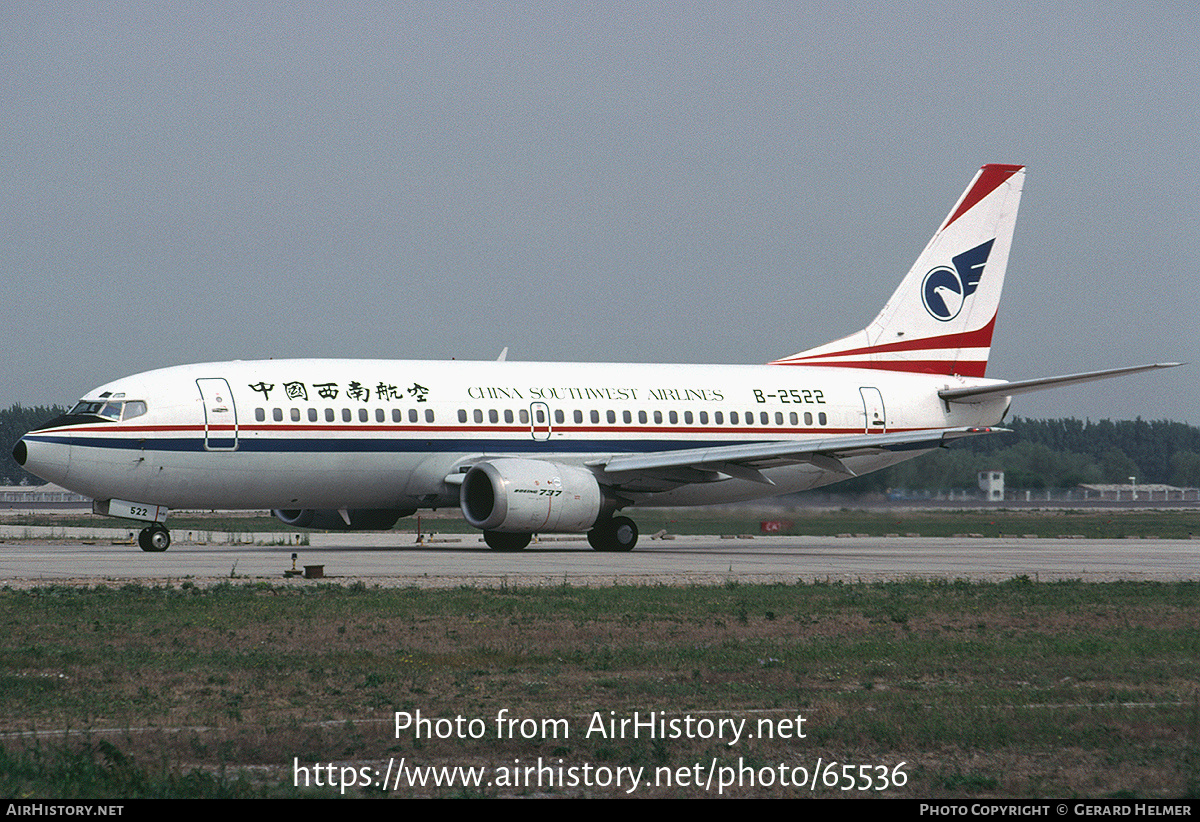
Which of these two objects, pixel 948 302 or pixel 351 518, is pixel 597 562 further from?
pixel 948 302

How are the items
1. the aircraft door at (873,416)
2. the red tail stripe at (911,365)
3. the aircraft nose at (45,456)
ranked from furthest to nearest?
the red tail stripe at (911,365) → the aircraft door at (873,416) → the aircraft nose at (45,456)

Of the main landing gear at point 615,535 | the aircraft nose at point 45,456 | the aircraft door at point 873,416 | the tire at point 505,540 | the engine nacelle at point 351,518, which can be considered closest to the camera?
the aircraft nose at point 45,456

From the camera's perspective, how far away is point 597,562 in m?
27.2

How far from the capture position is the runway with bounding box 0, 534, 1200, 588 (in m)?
22.0

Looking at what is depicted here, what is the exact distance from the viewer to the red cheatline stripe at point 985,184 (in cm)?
3903

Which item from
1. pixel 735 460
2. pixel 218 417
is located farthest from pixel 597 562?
pixel 218 417

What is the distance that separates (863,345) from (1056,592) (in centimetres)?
1977

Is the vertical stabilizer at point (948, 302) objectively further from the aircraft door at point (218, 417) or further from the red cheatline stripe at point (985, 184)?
the aircraft door at point (218, 417)

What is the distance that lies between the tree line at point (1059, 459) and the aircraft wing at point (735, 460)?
4225 millimetres

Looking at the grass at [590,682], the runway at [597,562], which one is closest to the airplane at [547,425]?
the runway at [597,562]

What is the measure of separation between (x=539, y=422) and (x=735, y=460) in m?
4.86

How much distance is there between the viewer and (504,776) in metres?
7.79
